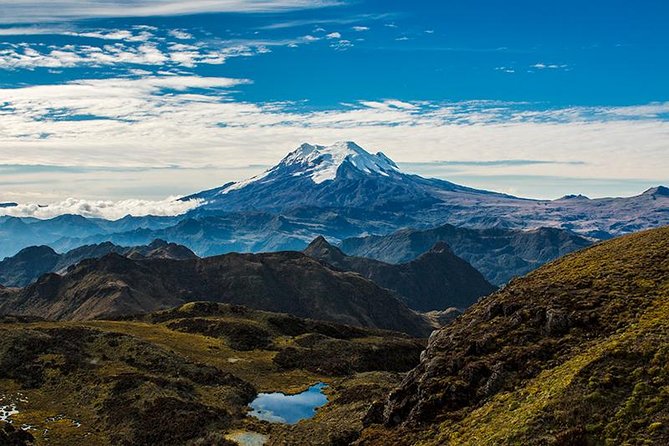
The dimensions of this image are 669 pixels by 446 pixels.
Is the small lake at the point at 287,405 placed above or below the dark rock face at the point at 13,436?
below

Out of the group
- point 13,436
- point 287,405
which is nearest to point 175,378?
point 287,405

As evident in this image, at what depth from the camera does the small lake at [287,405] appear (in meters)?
76.1

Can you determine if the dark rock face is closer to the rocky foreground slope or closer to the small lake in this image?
the small lake

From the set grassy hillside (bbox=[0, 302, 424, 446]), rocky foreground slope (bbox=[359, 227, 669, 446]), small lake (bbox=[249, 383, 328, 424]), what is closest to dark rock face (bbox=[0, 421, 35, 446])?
grassy hillside (bbox=[0, 302, 424, 446])

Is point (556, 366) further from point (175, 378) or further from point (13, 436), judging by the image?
point (175, 378)

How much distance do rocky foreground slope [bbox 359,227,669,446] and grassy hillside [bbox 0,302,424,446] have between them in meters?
11.7

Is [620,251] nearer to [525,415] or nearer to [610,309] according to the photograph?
[610,309]

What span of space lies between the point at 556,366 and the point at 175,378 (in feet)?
195

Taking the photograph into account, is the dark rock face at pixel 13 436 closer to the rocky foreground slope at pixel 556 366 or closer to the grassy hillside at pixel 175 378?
the grassy hillside at pixel 175 378

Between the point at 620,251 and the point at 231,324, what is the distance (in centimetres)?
9061

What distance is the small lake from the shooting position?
76.1 m

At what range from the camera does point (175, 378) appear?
285ft

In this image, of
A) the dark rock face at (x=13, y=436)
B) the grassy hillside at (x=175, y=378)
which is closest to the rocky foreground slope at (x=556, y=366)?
the grassy hillside at (x=175, y=378)

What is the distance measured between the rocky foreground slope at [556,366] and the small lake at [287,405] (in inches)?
856
